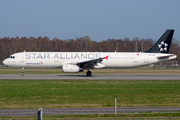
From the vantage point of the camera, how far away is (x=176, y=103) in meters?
14.6

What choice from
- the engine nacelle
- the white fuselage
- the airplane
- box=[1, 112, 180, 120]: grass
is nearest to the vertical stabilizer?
the airplane

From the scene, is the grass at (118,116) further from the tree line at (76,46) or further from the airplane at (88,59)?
the tree line at (76,46)

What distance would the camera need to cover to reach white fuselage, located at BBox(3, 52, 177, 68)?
117 ft

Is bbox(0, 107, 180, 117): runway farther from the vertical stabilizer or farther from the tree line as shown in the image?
the tree line

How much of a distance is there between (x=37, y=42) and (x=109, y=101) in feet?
346

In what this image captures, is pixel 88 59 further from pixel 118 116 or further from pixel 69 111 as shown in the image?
pixel 118 116

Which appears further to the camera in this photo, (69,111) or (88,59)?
(88,59)

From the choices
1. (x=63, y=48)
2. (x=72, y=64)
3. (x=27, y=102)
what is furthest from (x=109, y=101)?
(x=63, y=48)

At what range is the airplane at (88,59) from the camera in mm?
35625

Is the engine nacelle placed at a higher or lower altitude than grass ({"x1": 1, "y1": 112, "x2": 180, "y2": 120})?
higher

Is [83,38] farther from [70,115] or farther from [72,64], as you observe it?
[70,115]

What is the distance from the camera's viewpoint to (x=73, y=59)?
119 ft

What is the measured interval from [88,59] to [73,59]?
2344 millimetres

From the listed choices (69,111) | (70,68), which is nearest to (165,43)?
(70,68)
